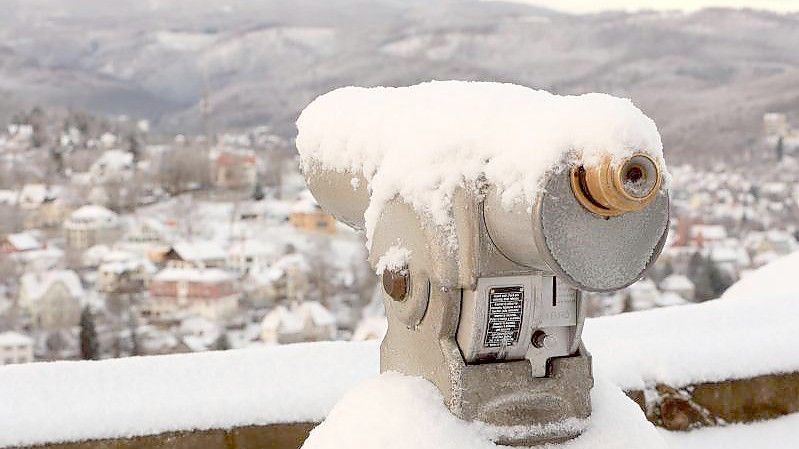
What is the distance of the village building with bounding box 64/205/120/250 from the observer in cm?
3597

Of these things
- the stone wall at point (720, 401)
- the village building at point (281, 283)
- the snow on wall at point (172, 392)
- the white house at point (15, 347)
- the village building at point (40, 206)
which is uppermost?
the snow on wall at point (172, 392)

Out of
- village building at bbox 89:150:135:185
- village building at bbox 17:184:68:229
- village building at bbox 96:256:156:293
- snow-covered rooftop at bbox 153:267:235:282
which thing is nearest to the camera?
village building at bbox 96:256:156:293

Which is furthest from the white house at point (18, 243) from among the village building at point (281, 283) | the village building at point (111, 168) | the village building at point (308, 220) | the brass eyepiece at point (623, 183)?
the brass eyepiece at point (623, 183)

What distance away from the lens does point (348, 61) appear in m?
36.7

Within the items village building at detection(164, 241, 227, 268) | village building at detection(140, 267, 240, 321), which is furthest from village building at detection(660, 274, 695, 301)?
village building at detection(164, 241, 227, 268)

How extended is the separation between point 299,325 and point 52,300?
7763mm

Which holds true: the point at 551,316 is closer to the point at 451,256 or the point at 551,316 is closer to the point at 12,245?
the point at 451,256

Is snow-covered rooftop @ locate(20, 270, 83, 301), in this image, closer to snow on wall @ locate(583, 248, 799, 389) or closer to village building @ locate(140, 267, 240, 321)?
village building @ locate(140, 267, 240, 321)

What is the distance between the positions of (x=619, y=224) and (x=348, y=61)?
1402 inches

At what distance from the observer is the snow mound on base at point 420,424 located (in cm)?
175

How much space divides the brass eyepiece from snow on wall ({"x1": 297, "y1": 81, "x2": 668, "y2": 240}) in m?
0.02

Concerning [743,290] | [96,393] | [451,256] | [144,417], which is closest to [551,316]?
[451,256]

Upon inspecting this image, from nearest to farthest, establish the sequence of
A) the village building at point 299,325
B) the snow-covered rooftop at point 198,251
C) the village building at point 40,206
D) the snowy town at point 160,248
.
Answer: the village building at point 299,325
the snowy town at point 160,248
the snow-covered rooftop at point 198,251
the village building at point 40,206

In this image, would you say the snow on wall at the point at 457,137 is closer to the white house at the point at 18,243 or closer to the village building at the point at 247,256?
the white house at the point at 18,243
